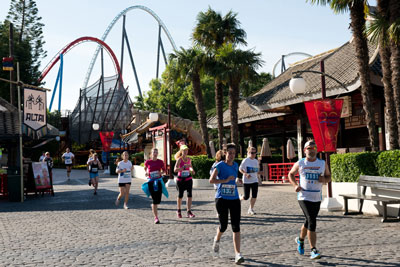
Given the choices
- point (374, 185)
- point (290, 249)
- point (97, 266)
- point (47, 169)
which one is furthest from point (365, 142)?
point (97, 266)

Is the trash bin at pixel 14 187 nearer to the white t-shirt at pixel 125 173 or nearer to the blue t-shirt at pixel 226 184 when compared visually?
the white t-shirt at pixel 125 173

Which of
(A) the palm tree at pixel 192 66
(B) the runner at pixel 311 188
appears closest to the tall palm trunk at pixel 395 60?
(B) the runner at pixel 311 188

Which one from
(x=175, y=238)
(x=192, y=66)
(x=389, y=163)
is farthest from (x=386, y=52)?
(x=192, y=66)

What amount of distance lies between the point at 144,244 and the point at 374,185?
5784mm

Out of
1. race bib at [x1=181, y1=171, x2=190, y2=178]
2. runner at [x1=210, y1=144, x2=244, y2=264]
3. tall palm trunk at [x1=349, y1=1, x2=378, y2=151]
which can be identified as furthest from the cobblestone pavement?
tall palm trunk at [x1=349, y1=1, x2=378, y2=151]

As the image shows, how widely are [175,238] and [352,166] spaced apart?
19.1 ft

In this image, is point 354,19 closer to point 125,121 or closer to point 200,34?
point 200,34

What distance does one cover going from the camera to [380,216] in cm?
1045

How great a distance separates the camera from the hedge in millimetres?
10782

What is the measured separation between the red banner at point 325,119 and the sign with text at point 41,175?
11222 mm

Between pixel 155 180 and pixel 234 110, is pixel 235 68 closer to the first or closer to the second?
pixel 234 110

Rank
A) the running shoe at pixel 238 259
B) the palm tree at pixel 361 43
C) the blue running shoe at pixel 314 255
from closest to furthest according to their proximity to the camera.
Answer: the running shoe at pixel 238 259, the blue running shoe at pixel 314 255, the palm tree at pixel 361 43

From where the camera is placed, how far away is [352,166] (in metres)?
11.9

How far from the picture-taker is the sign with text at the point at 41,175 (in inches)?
712
